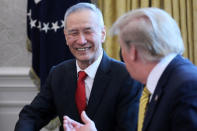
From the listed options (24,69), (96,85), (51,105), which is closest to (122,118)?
(96,85)

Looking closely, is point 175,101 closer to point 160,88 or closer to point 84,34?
point 160,88

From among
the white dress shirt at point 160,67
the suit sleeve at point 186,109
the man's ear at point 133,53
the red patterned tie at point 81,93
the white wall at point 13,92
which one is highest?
the man's ear at point 133,53

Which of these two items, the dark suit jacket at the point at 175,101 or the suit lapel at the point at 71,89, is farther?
the suit lapel at the point at 71,89

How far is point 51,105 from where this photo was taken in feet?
6.95

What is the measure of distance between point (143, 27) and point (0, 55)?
8.34 feet

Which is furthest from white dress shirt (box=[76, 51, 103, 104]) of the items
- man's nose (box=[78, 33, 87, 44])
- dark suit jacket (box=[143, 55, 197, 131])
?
dark suit jacket (box=[143, 55, 197, 131])

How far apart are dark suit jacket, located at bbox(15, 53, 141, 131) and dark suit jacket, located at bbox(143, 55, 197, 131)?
1.81 feet

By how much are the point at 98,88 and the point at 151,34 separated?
79cm

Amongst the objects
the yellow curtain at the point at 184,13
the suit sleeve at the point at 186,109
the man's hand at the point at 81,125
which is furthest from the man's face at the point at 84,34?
the yellow curtain at the point at 184,13

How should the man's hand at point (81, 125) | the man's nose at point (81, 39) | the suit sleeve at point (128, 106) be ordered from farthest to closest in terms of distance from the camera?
the man's nose at point (81, 39) → the suit sleeve at point (128, 106) → the man's hand at point (81, 125)

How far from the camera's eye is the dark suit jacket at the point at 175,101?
1122 mm

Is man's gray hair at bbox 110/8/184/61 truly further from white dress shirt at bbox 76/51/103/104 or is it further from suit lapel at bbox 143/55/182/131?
white dress shirt at bbox 76/51/103/104

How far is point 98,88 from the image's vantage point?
194cm

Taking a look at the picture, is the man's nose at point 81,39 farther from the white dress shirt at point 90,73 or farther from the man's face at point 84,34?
the white dress shirt at point 90,73
